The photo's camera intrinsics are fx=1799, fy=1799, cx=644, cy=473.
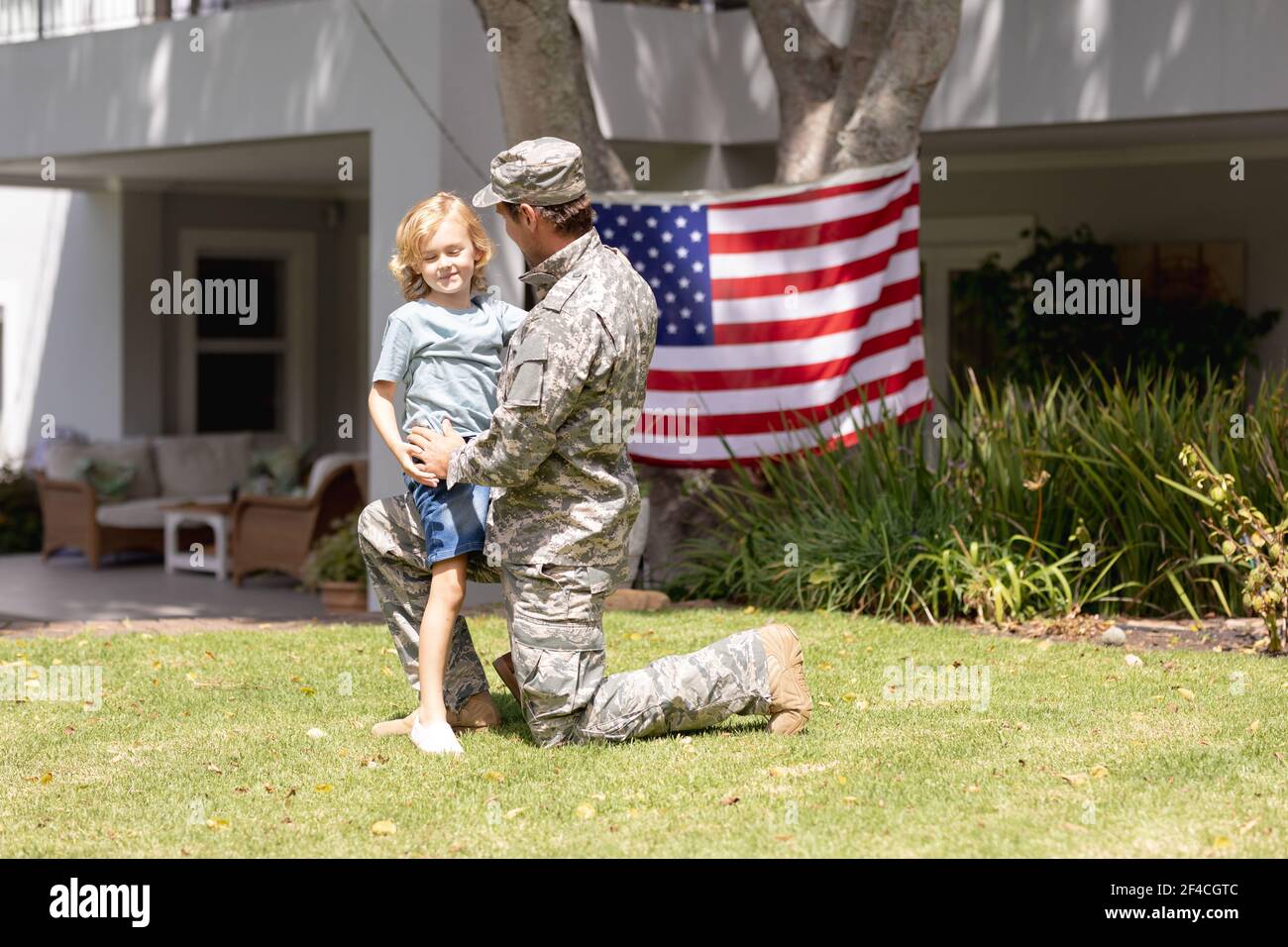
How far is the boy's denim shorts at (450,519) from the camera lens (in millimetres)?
5293

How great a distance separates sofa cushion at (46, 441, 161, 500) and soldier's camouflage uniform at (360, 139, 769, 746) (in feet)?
34.5

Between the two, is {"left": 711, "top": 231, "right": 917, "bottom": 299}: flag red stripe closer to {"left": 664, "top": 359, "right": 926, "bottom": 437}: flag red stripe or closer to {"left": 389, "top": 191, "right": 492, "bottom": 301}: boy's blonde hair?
{"left": 664, "top": 359, "right": 926, "bottom": 437}: flag red stripe

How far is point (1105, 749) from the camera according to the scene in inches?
212

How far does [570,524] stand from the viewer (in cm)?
521

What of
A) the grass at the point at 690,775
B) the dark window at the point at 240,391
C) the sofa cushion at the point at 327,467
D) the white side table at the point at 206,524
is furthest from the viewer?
the dark window at the point at 240,391

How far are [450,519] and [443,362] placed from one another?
47 centimetres

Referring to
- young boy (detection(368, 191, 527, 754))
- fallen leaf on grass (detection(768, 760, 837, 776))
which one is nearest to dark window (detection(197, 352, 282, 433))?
young boy (detection(368, 191, 527, 754))

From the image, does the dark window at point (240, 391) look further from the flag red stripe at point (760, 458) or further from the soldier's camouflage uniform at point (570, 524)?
the soldier's camouflage uniform at point (570, 524)

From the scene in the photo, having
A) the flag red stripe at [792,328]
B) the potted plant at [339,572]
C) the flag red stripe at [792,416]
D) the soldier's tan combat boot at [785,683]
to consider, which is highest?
the flag red stripe at [792,328]

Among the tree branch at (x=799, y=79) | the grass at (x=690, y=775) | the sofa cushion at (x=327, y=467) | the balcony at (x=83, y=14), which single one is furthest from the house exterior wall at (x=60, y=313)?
the grass at (x=690, y=775)

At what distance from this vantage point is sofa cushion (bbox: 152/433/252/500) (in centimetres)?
1575

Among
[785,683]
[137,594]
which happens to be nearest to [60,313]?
[137,594]

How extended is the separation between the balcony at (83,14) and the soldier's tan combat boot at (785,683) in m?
9.79
